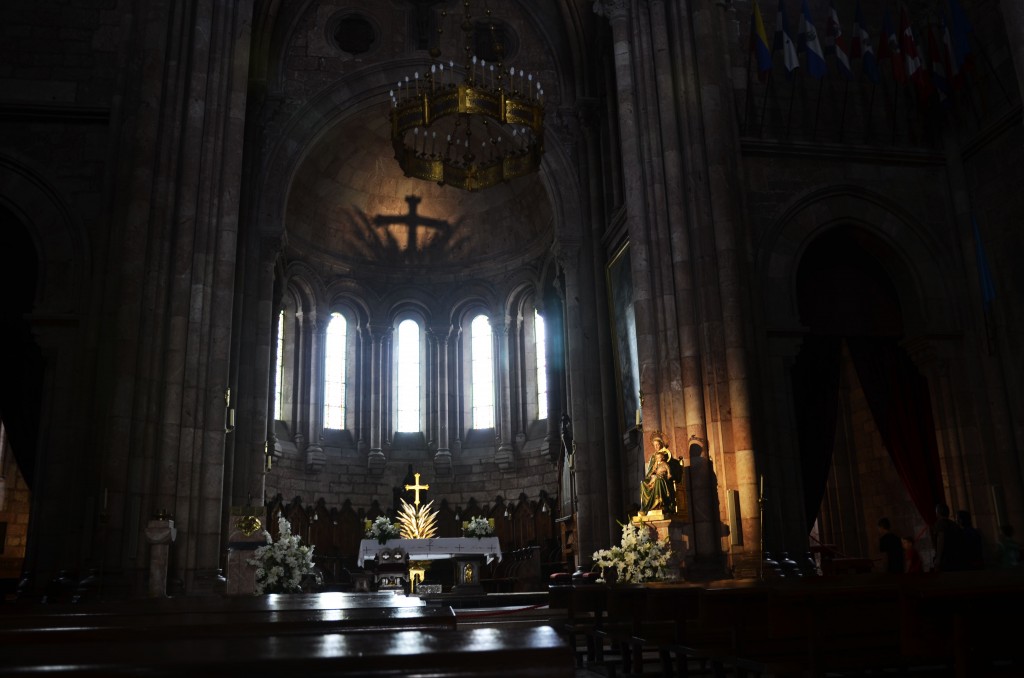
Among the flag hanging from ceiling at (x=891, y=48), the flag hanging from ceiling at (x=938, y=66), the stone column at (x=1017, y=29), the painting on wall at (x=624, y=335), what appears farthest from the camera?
the painting on wall at (x=624, y=335)

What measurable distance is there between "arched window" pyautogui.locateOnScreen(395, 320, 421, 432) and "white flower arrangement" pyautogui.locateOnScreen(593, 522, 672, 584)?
515 inches

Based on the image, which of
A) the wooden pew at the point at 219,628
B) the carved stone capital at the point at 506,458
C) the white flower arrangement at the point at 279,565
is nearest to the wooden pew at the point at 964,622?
the wooden pew at the point at 219,628

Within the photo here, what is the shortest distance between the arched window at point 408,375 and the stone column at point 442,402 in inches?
27.7

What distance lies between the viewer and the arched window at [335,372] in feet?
81.3

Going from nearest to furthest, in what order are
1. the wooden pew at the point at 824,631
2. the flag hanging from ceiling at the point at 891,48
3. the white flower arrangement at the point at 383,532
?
the wooden pew at the point at 824,631
the flag hanging from ceiling at the point at 891,48
the white flower arrangement at the point at 383,532

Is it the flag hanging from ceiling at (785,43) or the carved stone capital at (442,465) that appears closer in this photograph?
the flag hanging from ceiling at (785,43)

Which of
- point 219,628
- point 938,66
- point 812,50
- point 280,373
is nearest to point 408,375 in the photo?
point 280,373

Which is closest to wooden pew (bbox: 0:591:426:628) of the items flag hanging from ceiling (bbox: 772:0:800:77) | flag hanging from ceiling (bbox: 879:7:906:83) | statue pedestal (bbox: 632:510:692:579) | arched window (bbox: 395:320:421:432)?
statue pedestal (bbox: 632:510:692:579)

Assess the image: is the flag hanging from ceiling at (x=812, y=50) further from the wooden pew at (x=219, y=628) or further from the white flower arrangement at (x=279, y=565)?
the wooden pew at (x=219, y=628)

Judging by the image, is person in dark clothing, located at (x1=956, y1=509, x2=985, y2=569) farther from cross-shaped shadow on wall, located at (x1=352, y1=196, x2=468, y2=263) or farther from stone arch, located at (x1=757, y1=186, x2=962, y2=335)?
cross-shaped shadow on wall, located at (x1=352, y1=196, x2=468, y2=263)

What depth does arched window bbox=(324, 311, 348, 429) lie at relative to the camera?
24.8m

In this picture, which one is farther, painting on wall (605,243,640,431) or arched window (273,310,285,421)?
arched window (273,310,285,421)

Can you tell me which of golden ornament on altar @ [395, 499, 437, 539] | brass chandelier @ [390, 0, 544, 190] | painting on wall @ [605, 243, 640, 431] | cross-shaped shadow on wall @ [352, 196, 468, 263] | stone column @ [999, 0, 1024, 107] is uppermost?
cross-shaped shadow on wall @ [352, 196, 468, 263]

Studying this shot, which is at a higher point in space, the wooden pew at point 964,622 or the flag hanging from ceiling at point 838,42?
the flag hanging from ceiling at point 838,42
